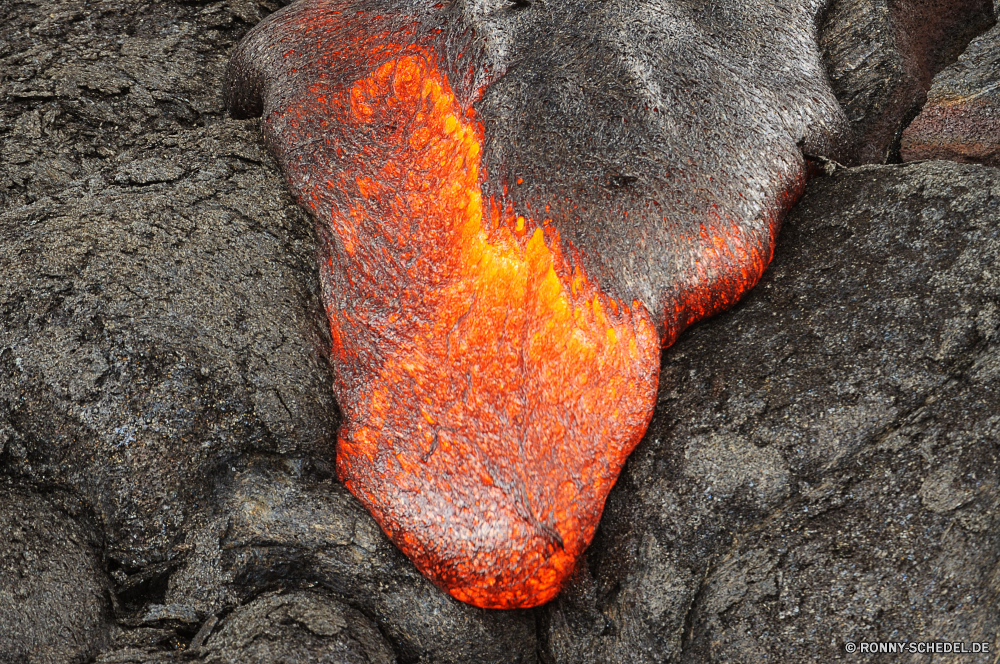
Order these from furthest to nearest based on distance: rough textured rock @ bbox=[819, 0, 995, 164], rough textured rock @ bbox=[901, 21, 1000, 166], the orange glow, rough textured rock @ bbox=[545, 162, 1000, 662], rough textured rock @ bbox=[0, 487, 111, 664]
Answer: rough textured rock @ bbox=[819, 0, 995, 164]
rough textured rock @ bbox=[901, 21, 1000, 166]
the orange glow
rough textured rock @ bbox=[0, 487, 111, 664]
rough textured rock @ bbox=[545, 162, 1000, 662]

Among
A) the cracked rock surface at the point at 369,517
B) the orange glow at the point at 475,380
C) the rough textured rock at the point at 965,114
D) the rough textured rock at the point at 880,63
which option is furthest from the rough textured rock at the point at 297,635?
the rough textured rock at the point at 965,114

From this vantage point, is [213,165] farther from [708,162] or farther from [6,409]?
[708,162]

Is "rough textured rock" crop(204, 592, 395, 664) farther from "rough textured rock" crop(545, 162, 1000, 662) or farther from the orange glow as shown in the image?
"rough textured rock" crop(545, 162, 1000, 662)

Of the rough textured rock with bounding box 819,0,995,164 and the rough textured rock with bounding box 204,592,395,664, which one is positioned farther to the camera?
the rough textured rock with bounding box 819,0,995,164

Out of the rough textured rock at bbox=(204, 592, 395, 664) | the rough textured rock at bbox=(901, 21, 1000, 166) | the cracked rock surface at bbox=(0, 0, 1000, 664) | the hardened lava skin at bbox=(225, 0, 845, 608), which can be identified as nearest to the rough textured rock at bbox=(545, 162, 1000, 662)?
the cracked rock surface at bbox=(0, 0, 1000, 664)

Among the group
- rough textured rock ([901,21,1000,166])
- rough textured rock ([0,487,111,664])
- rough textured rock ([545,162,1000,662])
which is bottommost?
rough textured rock ([545,162,1000,662])

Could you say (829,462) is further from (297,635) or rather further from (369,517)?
(297,635)
